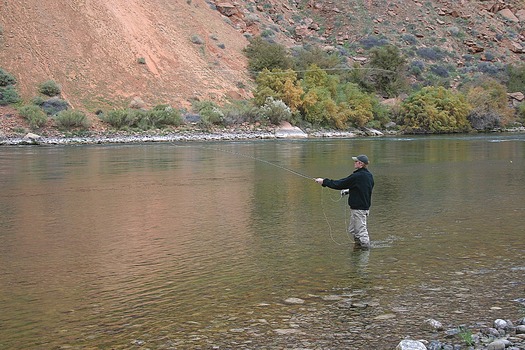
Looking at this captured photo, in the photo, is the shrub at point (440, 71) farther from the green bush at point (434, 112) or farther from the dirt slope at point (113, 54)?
the dirt slope at point (113, 54)

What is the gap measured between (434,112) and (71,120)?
102 feet

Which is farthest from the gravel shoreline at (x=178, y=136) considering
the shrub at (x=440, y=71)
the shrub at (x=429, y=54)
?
the shrub at (x=429, y=54)

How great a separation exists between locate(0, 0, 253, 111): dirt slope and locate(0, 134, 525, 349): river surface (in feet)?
106

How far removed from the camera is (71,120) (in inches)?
1795

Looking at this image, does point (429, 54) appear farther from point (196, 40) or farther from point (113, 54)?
point (113, 54)

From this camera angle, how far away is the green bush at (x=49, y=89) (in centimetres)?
4875

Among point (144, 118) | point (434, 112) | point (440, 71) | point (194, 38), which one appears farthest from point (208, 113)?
point (440, 71)

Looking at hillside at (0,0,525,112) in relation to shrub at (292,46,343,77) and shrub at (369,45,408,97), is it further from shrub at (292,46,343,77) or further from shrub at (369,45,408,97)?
shrub at (292,46,343,77)

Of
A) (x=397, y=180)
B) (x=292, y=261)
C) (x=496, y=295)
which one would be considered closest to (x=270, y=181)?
(x=397, y=180)

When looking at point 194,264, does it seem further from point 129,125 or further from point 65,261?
point 129,125

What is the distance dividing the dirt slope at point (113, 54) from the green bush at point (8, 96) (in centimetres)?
102

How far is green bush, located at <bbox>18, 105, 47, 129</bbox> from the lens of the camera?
44.5 metres

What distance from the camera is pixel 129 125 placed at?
48375mm

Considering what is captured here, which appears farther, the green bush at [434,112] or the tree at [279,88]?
the green bush at [434,112]
